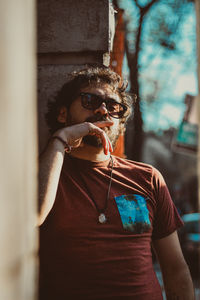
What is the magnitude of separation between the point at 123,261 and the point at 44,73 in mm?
1367

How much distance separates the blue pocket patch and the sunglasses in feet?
1.80

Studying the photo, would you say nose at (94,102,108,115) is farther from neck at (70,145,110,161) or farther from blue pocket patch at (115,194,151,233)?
blue pocket patch at (115,194,151,233)

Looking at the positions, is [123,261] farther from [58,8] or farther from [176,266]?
[58,8]

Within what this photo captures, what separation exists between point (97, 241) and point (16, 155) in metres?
1.12

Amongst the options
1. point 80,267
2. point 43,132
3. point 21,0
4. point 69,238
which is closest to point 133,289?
point 80,267

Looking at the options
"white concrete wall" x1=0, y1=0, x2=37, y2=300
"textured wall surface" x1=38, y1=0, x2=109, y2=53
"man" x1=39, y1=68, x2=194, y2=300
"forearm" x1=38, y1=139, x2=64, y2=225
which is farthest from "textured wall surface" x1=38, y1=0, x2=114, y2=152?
"white concrete wall" x1=0, y1=0, x2=37, y2=300

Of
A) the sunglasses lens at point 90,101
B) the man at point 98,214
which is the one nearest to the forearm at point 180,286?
the man at point 98,214

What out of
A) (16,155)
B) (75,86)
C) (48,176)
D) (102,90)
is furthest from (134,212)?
(16,155)

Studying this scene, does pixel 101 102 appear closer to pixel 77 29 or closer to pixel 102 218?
pixel 77 29

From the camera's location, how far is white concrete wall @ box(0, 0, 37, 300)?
0.61m

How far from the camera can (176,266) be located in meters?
1.96

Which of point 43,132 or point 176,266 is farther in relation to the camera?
point 43,132

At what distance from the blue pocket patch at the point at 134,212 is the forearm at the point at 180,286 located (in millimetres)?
387

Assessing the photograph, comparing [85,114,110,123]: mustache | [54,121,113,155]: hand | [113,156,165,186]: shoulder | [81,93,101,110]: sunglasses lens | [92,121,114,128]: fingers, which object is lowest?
[113,156,165,186]: shoulder
